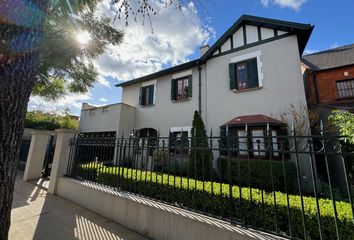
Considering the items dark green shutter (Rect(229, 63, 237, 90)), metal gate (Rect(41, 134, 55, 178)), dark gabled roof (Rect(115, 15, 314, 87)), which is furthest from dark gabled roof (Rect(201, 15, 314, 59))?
metal gate (Rect(41, 134, 55, 178))

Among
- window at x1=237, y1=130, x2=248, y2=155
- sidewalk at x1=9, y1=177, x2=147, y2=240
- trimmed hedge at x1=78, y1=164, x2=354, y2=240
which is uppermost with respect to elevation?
window at x1=237, y1=130, x2=248, y2=155

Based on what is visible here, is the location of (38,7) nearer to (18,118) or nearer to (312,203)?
(18,118)

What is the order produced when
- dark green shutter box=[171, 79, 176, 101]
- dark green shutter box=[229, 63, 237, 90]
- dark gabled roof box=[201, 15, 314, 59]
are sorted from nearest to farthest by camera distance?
dark gabled roof box=[201, 15, 314, 59], dark green shutter box=[229, 63, 237, 90], dark green shutter box=[171, 79, 176, 101]

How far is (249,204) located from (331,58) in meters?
14.8

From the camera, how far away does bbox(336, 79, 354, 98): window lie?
35.6 ft

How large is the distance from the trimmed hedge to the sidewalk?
0.84 metres

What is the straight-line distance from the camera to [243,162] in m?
7.69

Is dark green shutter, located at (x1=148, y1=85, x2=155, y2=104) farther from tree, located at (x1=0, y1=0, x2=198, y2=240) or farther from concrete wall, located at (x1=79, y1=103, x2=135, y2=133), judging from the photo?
tree, located at (x1=0, y1=0, x2=198, y2=240)

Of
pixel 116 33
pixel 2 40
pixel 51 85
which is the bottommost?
pixel 2 40

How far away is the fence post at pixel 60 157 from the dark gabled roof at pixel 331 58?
14.7 metres

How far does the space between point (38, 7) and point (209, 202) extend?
3.75 metres

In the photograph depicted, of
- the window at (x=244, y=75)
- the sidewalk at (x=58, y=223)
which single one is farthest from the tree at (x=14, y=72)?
the window at (x=244, y=75)

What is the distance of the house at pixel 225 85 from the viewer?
324 inches

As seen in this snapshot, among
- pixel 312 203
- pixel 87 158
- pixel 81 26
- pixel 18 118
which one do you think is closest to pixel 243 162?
pixel 312 203
